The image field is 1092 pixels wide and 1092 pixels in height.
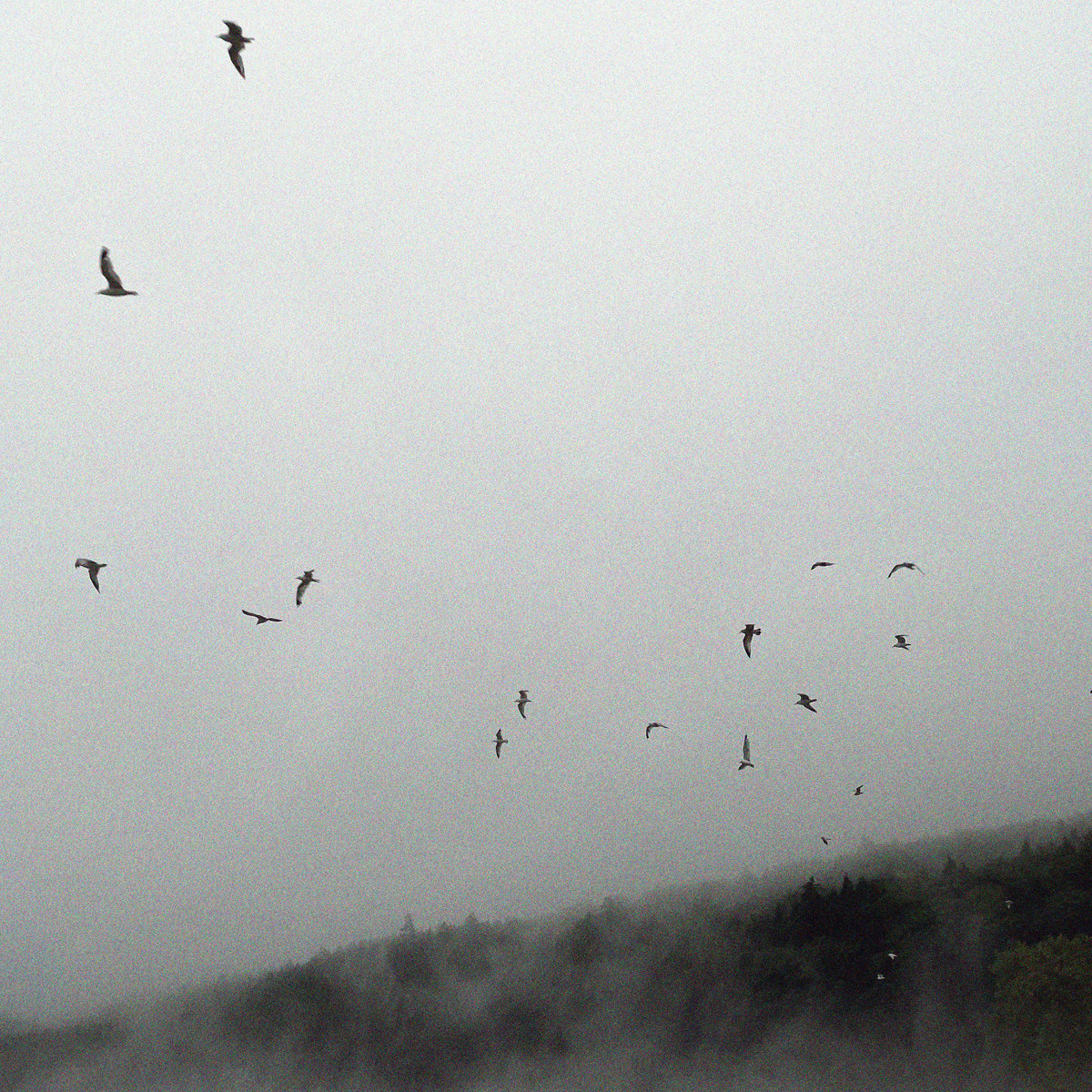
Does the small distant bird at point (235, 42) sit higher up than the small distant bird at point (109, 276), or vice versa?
the small distant bird at point (235, 42)

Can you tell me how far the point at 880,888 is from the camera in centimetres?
16038

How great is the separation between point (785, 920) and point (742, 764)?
12452cm

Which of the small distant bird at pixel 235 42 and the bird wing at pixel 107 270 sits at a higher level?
the small distant bird at pixel 235 42

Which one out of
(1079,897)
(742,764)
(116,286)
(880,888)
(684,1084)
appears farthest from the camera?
(684,1084)

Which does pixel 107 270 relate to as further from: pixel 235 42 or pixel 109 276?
pixel 235 42

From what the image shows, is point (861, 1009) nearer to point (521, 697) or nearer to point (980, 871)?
point (980, 871)

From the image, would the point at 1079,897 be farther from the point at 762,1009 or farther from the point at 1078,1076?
the point at 762,1009

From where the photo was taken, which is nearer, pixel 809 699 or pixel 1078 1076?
pixel 809 699

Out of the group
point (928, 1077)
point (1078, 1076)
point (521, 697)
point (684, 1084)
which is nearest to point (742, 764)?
point (521, 697)

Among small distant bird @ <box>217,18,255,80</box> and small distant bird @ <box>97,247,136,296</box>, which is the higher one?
small distant bird @ <box>217,18,255,80</box>

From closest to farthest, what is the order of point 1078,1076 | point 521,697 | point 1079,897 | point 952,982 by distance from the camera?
point 521,697
point 1078,1076
point 1079,897
point 952,982

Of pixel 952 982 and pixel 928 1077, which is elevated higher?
pixel 952 982

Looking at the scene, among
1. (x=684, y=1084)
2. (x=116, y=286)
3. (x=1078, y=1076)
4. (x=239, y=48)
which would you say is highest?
(x=239, y=48)

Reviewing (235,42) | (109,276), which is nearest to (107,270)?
(109,276)
